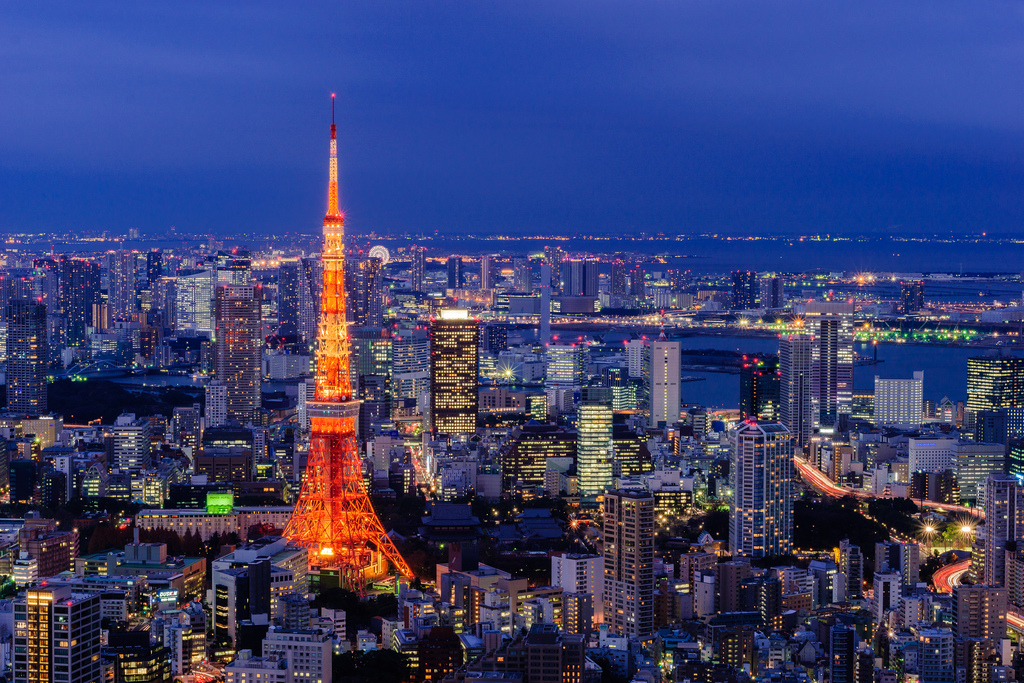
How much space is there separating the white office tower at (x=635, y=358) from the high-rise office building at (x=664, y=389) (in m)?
2.21

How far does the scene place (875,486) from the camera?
16438 mm

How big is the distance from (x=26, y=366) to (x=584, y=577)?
13845mm

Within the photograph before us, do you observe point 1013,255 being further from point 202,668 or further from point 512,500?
point 202,668

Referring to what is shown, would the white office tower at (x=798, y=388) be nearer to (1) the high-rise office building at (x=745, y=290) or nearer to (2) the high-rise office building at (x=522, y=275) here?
(1) the high-rise office building at (x=745, y=290)

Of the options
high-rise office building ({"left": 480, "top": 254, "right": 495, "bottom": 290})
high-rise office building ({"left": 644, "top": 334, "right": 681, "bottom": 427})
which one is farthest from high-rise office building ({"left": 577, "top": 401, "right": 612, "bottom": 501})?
high-rise office building ({"left": 480, "top": 254, "right": 495, "bottom": 290})

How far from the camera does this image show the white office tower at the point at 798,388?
19.8 m

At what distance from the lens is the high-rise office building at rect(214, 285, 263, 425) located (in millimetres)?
23234

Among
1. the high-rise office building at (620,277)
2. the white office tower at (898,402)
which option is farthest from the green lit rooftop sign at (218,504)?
the high-rise office building at (620,277)

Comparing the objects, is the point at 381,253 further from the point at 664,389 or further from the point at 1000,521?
the point at 1000,521

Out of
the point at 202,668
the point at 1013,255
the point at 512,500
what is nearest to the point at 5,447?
the point at 512,500

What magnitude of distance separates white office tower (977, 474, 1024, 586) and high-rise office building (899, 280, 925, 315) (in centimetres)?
1765

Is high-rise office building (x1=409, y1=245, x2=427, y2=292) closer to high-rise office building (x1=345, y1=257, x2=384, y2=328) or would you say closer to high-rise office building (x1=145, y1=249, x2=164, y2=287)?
high-rise office building (x1=345, y1=257, x2=384, y2=328)

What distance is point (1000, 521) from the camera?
12320 millimetres

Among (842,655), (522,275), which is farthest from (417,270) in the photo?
(842,655)
